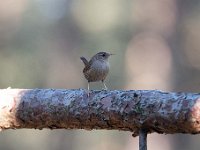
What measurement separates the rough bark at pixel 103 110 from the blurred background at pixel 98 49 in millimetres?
10684

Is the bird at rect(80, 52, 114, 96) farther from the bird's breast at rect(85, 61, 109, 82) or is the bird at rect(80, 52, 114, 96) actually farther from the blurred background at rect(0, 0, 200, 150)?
the blurred background at rect(0, 0, 200, 150)

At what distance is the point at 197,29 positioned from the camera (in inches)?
747

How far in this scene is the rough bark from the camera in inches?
163

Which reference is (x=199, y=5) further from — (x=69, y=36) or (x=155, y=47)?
(x=69, y=36)

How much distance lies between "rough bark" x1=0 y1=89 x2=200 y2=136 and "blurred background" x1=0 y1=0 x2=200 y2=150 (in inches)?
421

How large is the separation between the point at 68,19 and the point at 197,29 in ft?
25.0

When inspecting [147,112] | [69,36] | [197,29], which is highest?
[69,36]

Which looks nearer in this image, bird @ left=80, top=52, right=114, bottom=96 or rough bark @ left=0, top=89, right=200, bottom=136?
rough bark @ left=0, top=89, right=200, bottom=136

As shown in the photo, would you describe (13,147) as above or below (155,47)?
below

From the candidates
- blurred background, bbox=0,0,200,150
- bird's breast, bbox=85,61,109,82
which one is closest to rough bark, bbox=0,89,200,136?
bird's breast, bbox=85,61,109,82

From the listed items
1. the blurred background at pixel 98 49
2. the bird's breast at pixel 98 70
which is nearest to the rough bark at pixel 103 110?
the bird's breast at pixel 98 70

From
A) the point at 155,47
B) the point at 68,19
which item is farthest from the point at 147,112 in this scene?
the point at 68,19

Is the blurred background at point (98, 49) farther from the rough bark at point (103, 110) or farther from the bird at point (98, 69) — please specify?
the rough bark at point (103, 110)

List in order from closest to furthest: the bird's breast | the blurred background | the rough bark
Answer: the rough bark → the bird's breast → the blurred background
